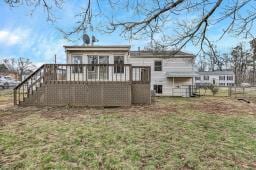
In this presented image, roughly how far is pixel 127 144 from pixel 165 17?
349cm

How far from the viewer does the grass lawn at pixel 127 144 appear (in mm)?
3311

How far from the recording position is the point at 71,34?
5.48 metres

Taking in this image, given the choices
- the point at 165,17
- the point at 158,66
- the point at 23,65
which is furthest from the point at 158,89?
the point at 23,65

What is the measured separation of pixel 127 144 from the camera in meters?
4.16

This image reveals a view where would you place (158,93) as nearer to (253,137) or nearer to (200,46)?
(200,46)

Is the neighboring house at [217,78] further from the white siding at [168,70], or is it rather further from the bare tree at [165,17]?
the bare tree at [165,17]

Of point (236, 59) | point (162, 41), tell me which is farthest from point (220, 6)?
point (236, 59)

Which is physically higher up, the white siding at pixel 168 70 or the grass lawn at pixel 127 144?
the white siding at pixel 168 70

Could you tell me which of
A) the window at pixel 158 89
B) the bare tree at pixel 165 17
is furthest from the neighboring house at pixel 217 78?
the bare tree at pixel 165 17

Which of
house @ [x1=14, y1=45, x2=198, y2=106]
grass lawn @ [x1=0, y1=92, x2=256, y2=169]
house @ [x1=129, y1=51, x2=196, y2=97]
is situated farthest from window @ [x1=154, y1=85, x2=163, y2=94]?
grass lawn @ [x1=0, y1=92, x2=256, y2=169]

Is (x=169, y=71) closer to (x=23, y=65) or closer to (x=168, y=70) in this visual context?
(x=168, y=70)

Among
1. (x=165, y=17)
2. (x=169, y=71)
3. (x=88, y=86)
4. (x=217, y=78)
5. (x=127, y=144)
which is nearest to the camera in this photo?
(x=127, y=144)

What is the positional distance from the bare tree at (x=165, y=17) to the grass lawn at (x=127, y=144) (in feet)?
8.01

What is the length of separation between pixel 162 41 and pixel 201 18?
1250mm
